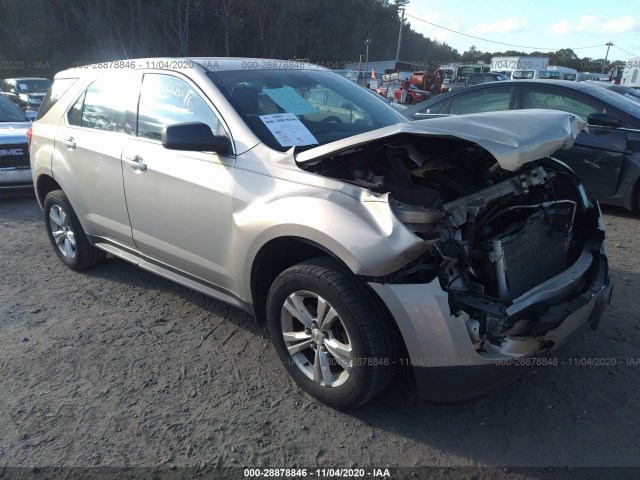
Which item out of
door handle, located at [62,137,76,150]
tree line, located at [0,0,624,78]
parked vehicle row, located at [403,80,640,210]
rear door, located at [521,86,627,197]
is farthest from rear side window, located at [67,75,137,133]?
tree line, located at [0,0,624,78]

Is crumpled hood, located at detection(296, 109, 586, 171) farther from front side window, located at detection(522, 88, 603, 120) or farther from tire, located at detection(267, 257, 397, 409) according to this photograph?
front side window, located at detection(522, 88, 603, 120)

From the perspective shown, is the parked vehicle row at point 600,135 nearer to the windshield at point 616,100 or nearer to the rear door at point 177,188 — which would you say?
the windshield at point 616,100

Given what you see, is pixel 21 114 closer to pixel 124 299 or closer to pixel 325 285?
pixel 124 299

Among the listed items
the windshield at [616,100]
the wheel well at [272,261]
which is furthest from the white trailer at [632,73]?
the wheel well at [272,261]

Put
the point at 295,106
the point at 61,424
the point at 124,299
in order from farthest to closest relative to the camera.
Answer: the point at 124,299 < the point at 295,106 < the point at 61,424

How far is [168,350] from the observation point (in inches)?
133

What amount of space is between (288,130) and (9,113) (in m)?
7.39

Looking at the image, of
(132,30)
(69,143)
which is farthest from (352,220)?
(132,30)

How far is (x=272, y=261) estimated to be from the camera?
2.93m

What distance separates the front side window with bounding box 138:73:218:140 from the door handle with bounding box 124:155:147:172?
0.18 metres

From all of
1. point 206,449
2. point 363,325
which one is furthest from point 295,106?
point 206,449

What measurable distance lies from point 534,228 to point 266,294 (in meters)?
1.58

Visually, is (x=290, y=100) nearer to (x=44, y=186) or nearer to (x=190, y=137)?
(x=190, y=137)

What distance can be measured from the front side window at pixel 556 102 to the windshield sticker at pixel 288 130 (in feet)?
13.7
